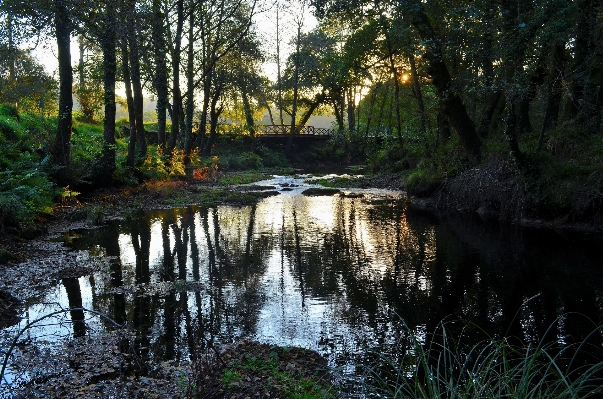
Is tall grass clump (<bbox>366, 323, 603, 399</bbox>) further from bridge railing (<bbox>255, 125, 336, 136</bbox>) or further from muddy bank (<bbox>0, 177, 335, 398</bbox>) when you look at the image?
bridge railing (<bbox>255, 125, 336, 136</bbox>)

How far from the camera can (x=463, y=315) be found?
810 centimetres

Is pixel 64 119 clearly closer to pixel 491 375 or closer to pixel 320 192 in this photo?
pixel 320 192

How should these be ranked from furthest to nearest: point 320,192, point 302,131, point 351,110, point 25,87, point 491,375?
point 351,110 → point 302,131 → point 25,87 → point 320,192 → point 491,375

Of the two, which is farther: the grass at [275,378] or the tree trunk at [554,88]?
the tree trunk at [554,88]

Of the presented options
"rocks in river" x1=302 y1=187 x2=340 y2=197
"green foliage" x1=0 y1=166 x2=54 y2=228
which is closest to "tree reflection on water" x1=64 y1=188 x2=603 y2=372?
"green foliage" x1=0 y1=166 x2=54 y2=228

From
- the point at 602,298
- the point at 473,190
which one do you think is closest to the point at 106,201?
the point at 473,190

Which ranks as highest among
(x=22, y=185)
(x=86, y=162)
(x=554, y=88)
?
(x=554, y=88)

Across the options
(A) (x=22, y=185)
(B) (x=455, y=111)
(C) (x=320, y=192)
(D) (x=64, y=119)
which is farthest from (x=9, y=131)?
(B) (x=455, y=111)

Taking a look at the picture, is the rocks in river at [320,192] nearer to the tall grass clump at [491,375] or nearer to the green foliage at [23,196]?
the green foliage at [23,196]

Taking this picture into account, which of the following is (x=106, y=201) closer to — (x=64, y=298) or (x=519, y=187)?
(x=64, y=298)

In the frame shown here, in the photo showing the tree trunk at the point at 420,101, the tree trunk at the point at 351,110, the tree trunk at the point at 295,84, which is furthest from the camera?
the tree trunk at the point at 351,110

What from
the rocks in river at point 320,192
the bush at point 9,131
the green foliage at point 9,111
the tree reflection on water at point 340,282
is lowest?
the tree reflection on water at point 340,282

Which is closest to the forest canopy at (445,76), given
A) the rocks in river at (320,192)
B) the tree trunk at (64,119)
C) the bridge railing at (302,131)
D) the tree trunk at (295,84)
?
the tree trunk at (64,119)

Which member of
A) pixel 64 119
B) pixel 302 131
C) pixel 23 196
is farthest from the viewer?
pixel 302 131
